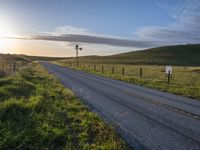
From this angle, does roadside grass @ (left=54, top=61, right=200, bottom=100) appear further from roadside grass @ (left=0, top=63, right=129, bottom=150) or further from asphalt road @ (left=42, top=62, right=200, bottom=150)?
roadside grass @ (left=0, top=63, right=129, bottom=150)

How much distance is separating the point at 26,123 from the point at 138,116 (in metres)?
3.76

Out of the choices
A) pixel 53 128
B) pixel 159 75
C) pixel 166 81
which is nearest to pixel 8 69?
pixel 166 81

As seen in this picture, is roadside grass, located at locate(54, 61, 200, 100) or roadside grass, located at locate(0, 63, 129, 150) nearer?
roadside grass, located at locate(0, 63, 129, 150)

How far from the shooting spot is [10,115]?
9586 millimetres

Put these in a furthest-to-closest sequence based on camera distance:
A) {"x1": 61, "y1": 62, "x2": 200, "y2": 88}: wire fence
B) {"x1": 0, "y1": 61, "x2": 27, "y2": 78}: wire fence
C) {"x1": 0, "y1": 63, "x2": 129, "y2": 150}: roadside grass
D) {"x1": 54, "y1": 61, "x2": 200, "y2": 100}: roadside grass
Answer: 1. {"x1": 61, "y1": 62, "x2": 200, "y2": 88}: wire fence
2. {"x1": 0, "y1": 61, "x2": 27, "y2": 78}: wire fence
3. {"x1": 54, "y1": 61, "x2": 200, "y2": 100}: roadside grass
4. {"x1": 0, "y1": 63, "x2": 129, "y2": 150}: roadside grass

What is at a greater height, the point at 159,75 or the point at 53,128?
the point at 53,128

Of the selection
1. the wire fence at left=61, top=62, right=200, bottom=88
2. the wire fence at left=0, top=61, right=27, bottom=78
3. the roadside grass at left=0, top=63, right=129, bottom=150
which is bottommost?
the wire fence at left=61, top=62, right=200, bottom=88

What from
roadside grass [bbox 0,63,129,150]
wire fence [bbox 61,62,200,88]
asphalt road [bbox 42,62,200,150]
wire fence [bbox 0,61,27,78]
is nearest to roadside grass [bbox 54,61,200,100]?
wire fence [bbox 61,62,200,88]

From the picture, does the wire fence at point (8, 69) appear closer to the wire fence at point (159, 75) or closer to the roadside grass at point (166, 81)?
the roadside grass at point (166, 81)

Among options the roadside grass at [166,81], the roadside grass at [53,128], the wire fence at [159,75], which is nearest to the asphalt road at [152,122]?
the roadside grass at [53,128]

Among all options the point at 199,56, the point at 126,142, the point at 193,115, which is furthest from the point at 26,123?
the point at 199,56

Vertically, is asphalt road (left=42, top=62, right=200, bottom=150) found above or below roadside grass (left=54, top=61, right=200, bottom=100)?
above

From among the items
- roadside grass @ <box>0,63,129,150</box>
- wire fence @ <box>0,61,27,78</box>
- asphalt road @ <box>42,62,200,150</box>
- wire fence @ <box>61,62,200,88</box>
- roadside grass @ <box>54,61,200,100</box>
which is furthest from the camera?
wire fence @ <box>61,62,200,88</box>

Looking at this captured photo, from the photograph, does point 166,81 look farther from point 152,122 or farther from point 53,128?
point 53,128
